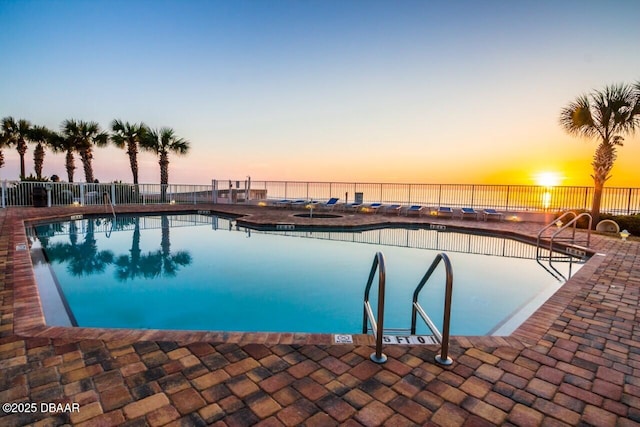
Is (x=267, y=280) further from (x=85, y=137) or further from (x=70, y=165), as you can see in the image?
(x=70, y=165)

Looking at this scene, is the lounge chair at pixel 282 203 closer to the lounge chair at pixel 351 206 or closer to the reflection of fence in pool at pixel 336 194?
the reflection of fence in pool at pixel 336 194

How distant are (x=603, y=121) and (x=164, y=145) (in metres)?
21.8

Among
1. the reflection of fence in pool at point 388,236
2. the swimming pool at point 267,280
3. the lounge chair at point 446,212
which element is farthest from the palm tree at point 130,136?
the lounge chair at point 446,212

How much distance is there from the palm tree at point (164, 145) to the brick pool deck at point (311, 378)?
18523 mm

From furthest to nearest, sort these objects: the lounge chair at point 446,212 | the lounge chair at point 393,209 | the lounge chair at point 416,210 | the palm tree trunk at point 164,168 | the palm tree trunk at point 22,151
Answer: the palm tree trunk at point 22,151, the palm tree trunk at point 164,168, the lounge chair at point 393,209, the lounge chair at point 416,210, the lounge chair at point 446,212

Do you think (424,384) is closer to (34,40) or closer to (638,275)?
(638,275)

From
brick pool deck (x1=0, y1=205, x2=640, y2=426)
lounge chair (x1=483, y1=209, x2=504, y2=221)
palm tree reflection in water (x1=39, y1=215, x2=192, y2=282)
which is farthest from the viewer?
lounge chair (x1=483, y1=209, x2=504, y2=221)

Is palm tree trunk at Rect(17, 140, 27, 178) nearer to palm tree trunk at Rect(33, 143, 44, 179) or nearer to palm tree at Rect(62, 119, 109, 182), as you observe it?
palm tree trunk at Rect(33, 143, 44, 179)

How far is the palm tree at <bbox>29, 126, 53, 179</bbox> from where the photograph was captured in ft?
68.4

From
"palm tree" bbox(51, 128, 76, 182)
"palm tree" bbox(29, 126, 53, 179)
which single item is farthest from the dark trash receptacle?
"palm tree" bbox(29, 126, 53, 179)

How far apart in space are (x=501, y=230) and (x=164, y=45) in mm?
14312

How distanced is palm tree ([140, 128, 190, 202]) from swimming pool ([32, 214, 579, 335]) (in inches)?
434

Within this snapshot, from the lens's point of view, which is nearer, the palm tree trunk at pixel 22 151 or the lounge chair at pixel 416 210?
the lounge chair at pixel 416 210

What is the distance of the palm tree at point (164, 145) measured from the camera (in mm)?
19109
